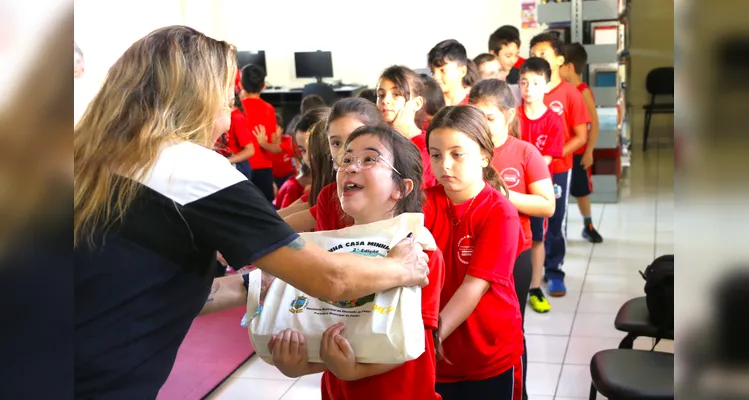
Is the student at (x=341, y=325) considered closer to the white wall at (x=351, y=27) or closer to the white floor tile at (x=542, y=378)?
the white floor tile at (x=542, y=378)

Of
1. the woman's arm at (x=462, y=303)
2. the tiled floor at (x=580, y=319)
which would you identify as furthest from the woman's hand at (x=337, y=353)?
the tiled floor at (x=580, y=319)

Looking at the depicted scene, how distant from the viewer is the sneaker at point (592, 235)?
5.71 metres

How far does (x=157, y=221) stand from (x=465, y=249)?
3.44 ft

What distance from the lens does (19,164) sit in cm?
46

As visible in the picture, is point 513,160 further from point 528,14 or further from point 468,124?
point 528,14

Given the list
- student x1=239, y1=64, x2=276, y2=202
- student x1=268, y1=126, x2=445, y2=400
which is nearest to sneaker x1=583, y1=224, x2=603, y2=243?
student x1=239, y1=64, x2=276, y2=202

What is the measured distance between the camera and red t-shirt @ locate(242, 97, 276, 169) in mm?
5602

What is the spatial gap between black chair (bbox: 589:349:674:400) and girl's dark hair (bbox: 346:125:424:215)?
910mm

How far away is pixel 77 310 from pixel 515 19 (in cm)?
968

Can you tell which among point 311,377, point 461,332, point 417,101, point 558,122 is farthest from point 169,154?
point 558,122

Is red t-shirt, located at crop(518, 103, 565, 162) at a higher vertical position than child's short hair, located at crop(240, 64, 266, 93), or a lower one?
lower

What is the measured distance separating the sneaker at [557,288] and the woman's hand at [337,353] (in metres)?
3.27

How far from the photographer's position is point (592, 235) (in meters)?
5.73

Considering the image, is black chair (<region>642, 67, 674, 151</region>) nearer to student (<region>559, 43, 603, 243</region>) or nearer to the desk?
student (<region>559, 43, 603, 243</region>)
